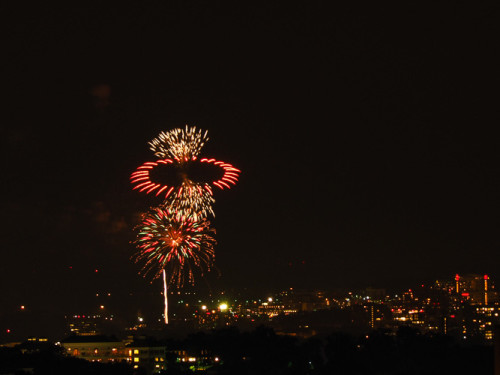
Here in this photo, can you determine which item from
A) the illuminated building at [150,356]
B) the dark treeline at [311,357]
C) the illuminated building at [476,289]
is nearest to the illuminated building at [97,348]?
the illuminated building at [150,356]

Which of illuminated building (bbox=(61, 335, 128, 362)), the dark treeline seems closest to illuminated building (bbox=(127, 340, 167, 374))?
the dark treeline

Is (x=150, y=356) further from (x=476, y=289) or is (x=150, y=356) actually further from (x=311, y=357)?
(x=476, y=289)

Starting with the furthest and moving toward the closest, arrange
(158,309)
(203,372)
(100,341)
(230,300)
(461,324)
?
(230,300)
(158,309)
(461,324)
(100,341)
(203,372)

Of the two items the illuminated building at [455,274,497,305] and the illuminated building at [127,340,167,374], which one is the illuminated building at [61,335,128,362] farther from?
the illuminated building at [455,274,497,305]

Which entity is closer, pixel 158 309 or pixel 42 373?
pixel 42 373

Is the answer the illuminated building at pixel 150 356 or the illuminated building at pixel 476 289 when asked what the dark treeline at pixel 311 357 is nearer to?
the illuminated building at pixel 150 356

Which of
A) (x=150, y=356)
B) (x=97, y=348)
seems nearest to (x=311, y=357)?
(x=150, y=356)

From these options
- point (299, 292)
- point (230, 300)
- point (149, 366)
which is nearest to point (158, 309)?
point (230, 300)

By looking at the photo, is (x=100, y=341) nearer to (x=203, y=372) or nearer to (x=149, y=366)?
(x=149, y=366)

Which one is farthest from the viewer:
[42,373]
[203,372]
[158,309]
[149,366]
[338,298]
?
[338,298]
